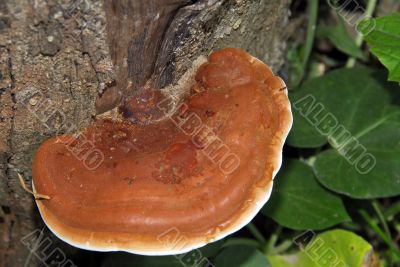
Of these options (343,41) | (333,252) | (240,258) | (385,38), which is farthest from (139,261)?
(343,41)

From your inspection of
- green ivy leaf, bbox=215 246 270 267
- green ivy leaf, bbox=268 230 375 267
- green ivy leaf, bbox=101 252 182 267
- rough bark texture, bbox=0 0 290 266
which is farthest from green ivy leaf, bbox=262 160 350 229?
rough bark texture, bbox=0 0 290 266

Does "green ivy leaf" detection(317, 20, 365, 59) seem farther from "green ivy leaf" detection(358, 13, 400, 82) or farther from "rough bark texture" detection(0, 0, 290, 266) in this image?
"rough bark texture" detection(0, 0, 290, 266)

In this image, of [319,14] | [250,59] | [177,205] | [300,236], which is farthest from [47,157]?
[319,14]

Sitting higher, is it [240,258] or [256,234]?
[240,258]

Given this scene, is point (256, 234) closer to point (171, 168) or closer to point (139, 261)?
point (139, 261)

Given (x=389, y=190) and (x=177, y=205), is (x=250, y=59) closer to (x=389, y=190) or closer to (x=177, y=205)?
(x=177, y=205)

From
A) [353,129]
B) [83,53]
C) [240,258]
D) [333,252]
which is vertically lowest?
[240,258]

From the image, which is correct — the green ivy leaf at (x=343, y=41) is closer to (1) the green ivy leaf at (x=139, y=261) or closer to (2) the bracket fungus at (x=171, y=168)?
(2) the bracket fungus at (x=171, y=168)

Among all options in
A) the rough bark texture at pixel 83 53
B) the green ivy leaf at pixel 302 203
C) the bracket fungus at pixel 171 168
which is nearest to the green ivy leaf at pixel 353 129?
the green ivy leaf at pixel 302 203
